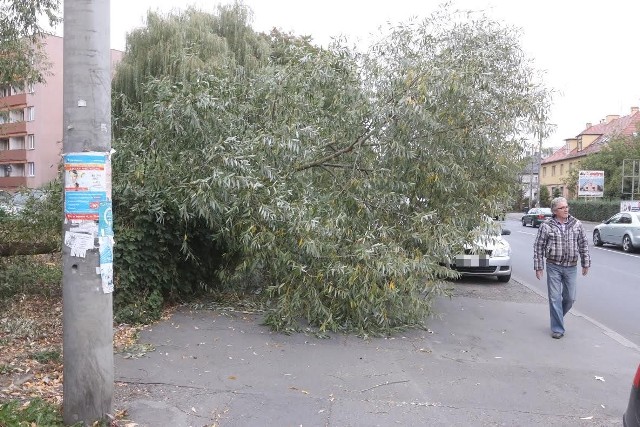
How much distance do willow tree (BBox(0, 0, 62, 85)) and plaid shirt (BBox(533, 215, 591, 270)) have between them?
855 cm

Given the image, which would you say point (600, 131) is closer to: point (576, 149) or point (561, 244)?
point (576, 149)

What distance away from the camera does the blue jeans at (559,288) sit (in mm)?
6770

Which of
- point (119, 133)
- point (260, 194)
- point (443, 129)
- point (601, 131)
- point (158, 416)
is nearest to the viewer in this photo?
point (158, 416)

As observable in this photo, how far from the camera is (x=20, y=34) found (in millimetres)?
9469

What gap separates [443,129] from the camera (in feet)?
22.2

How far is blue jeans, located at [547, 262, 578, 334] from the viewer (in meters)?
6.77

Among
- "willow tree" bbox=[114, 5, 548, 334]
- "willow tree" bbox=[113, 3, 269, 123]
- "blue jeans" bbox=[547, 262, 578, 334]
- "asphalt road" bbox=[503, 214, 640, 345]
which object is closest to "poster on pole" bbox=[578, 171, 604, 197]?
"asphalt road" bbox=[503, 214, 640, 345]

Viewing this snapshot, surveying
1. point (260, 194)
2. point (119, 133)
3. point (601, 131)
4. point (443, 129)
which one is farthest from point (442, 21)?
point (601, 131)

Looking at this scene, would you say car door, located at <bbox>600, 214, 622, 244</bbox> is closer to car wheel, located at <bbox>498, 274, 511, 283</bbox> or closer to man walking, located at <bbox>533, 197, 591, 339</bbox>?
car wheel, located at <bbox>498, 274, 511, 283</bbox>

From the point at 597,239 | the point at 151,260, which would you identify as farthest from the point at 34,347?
the point at 597,239

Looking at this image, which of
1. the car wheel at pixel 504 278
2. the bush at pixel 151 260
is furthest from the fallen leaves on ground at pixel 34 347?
the car wheel at pixel 504 278

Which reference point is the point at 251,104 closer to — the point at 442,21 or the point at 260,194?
the point at 260,194

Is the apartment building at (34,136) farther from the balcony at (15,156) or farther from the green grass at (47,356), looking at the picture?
the green grass at (47,356)

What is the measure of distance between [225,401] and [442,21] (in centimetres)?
574
